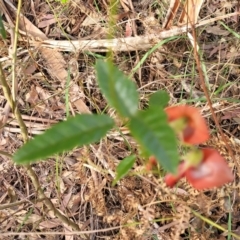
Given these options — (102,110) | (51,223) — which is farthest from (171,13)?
(51,223)

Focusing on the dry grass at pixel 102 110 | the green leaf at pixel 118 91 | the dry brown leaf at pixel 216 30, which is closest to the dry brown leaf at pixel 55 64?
the dry grass at pixel 102 110

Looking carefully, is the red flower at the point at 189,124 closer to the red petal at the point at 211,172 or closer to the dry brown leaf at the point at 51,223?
the red petal at the point at 211,172

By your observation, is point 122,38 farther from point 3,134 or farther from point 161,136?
point 161,136

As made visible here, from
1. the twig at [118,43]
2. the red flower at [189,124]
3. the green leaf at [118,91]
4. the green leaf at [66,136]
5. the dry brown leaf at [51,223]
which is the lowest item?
the dry brown leaf at [51,223]

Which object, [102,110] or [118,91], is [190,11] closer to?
[102,110]

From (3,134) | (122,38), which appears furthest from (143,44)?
(3,134)

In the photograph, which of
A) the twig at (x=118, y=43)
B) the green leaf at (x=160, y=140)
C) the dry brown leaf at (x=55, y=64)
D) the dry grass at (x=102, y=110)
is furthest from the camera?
the dry brown leaf at (x=55, y=64)
